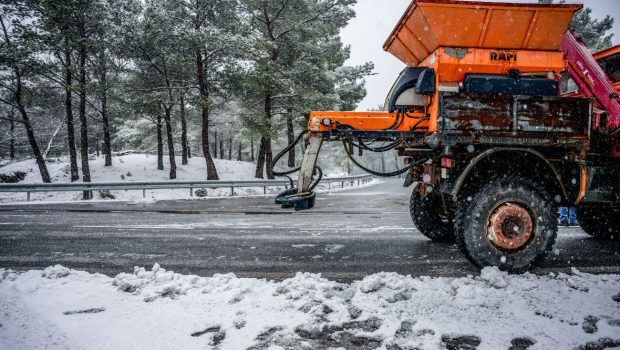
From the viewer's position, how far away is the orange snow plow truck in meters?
3.55

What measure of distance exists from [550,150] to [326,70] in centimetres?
1681

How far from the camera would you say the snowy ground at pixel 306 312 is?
2.24 meters

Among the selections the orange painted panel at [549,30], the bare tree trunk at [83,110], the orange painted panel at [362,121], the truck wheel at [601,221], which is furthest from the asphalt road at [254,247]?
the bare tree trunk at [83,110]

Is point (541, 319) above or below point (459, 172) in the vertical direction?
below

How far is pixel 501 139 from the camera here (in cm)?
356

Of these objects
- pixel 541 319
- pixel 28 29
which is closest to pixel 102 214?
pixel 541 319

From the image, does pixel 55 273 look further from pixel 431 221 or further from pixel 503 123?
pixel 503 123

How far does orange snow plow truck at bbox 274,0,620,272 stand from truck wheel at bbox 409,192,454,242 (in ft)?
3.45

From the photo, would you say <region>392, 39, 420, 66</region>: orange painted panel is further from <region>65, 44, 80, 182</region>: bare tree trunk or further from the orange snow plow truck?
<region>65, 44, 80, 182</region>: bare tree trunk

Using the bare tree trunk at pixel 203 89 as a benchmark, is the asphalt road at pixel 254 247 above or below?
below

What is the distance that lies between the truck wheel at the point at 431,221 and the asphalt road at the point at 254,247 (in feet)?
0.70

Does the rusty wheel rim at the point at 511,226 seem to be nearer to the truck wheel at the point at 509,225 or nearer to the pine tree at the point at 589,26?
the truck wheel at the point at 509,225

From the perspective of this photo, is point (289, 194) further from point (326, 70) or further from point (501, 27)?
point (326, 70)

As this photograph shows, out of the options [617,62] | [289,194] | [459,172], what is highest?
[617,62]
